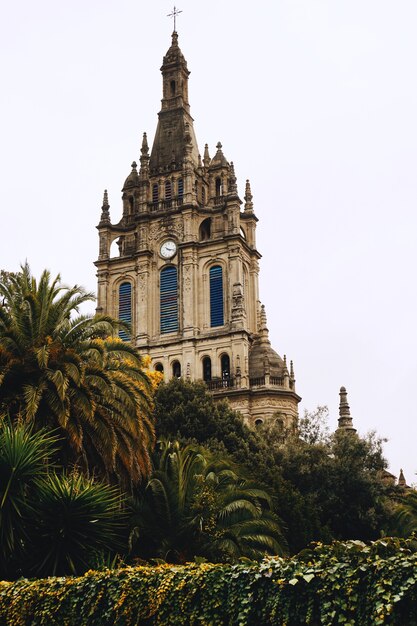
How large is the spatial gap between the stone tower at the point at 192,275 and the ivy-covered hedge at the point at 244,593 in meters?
45.6

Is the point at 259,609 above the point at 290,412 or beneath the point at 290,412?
beneath

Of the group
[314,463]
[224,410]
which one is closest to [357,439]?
[314,463]

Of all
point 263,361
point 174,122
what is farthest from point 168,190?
point 263,361

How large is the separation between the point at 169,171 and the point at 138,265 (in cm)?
909

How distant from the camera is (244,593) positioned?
15.4 metres

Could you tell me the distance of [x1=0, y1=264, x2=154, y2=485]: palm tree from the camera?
24781mm

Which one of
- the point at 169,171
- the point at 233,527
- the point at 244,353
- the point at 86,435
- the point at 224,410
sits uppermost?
the point at 169,171

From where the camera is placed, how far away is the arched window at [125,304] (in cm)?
7206

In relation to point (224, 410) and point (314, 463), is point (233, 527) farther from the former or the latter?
point (224, 410)

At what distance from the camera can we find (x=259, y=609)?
1524 centimetres

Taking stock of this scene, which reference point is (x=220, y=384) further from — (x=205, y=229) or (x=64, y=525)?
(x=64, y=525)

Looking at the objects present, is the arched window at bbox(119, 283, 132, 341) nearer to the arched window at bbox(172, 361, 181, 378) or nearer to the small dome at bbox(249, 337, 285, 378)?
the arched window at bbox(172, 361, 181, 378)

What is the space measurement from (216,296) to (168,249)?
5938 millimetres

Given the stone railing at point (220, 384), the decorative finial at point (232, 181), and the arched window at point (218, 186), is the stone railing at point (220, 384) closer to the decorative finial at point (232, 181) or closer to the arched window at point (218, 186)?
the decorative finial at point (232, 181)
